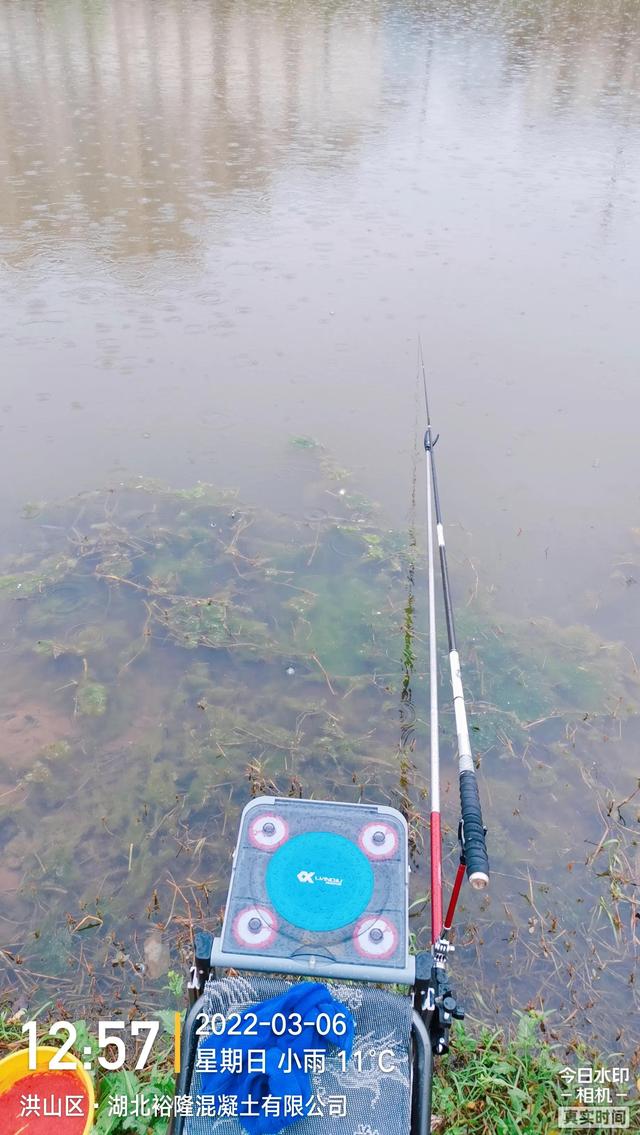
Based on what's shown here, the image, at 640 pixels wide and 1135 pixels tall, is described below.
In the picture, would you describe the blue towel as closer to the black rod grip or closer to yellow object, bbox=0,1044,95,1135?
the black rod grip

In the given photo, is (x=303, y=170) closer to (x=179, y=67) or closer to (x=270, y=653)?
(x=179, y=67)

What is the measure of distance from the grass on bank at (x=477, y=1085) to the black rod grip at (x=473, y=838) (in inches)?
26.6

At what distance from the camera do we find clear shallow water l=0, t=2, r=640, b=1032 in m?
4.20

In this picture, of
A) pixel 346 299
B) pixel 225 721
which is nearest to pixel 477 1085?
pixel 225 721

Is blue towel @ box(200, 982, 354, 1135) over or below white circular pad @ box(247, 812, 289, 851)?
below

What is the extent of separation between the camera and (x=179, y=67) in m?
11.6

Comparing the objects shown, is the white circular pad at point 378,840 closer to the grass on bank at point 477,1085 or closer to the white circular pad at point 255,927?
the white circular pad at point 255,927

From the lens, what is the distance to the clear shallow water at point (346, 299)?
420cm

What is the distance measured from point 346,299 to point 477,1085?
203 inches

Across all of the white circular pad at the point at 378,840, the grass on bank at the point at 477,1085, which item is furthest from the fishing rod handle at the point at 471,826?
the grass on bank at the point at 477,1085

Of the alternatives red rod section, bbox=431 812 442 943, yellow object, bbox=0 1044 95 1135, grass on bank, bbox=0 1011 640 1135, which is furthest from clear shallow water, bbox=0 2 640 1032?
yellow object, bbox=0 1044 95 1135

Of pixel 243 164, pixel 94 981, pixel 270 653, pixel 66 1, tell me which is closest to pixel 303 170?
pixel 243 164

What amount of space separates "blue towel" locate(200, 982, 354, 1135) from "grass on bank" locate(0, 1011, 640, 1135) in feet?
1.91

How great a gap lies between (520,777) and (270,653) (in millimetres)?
1157
